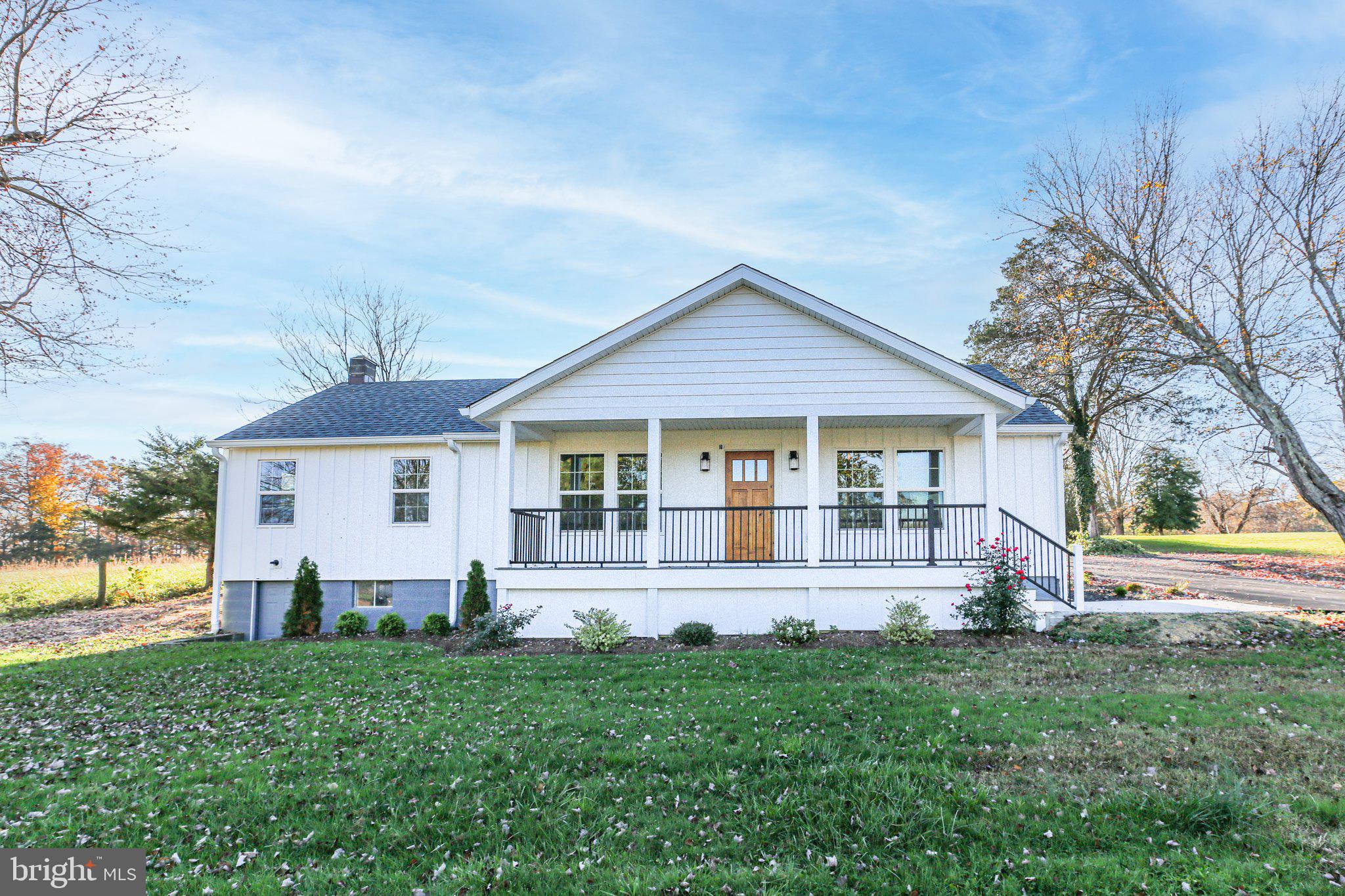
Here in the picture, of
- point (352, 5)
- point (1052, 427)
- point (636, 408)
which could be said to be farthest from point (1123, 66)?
point (352, 5)

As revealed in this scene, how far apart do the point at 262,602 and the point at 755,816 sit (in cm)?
1250

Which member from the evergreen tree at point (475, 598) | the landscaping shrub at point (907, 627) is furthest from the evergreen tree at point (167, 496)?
the landscaping shrub at point (907, 627)

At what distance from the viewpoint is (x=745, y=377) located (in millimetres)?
11461

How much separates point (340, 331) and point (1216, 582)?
95.7 feet

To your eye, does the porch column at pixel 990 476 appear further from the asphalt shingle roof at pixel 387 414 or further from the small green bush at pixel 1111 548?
the small green bush at pixel 1111 548

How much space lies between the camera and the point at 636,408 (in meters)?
11.6

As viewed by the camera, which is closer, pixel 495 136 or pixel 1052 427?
pixel 1052 427

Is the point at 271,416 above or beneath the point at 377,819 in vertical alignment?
above

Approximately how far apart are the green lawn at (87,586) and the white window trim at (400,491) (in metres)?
11.8

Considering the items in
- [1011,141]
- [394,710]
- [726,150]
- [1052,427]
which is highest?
[1011,141]

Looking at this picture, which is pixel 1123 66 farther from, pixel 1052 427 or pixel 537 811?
pixel 537 811

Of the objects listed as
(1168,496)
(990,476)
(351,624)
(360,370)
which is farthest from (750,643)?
(1168,496)

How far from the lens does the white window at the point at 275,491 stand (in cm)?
1373

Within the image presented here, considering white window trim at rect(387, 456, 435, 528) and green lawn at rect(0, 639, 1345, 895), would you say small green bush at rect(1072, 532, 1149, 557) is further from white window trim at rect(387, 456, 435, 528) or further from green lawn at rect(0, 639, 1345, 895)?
white window trim at rect(387, 456, 435, 528)
